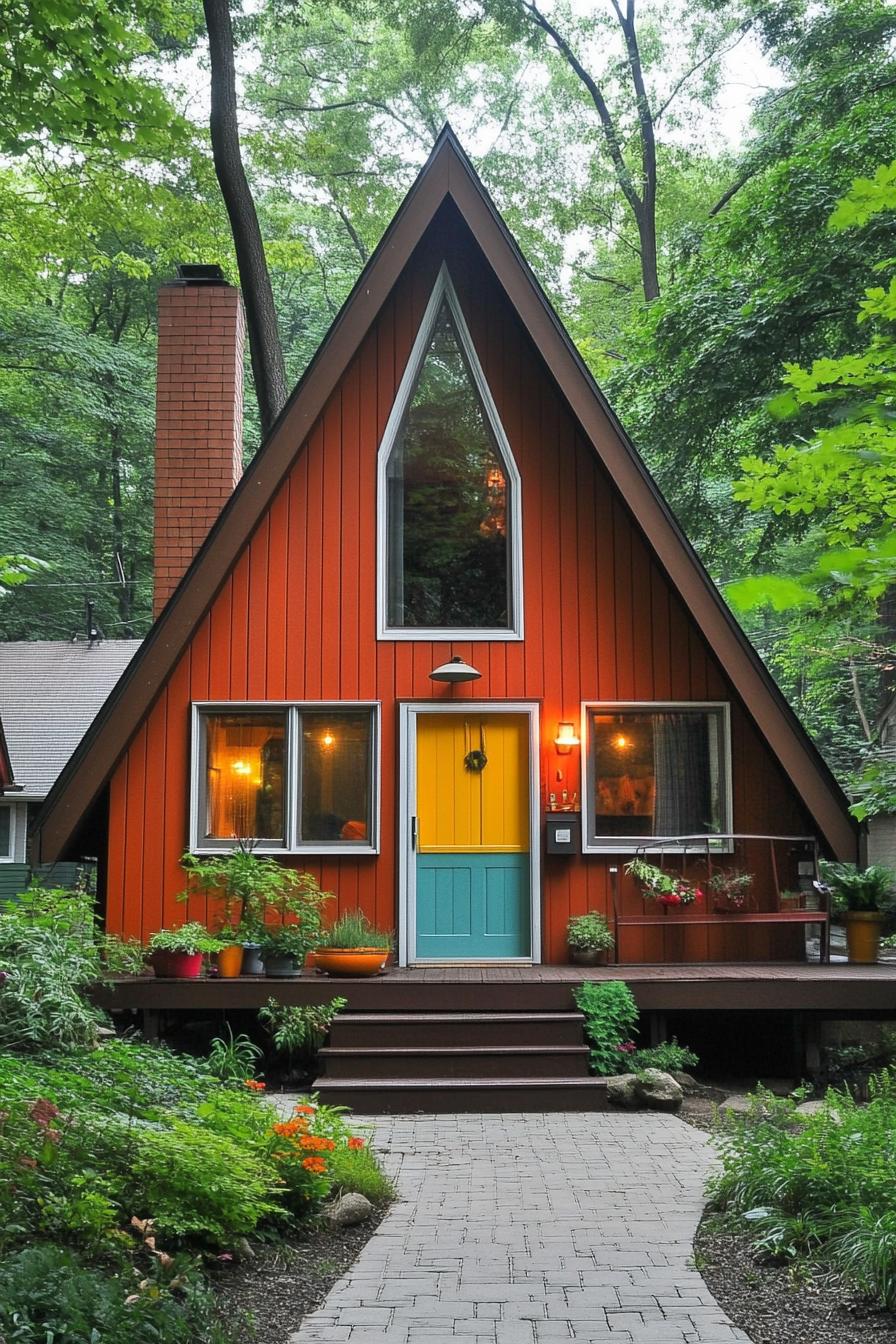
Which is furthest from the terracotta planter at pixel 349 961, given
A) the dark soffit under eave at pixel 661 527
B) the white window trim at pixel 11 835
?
the white window trim at pixel 11 835

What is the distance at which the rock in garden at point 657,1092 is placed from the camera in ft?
25.5

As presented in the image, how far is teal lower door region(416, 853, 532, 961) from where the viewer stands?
9.84 meters

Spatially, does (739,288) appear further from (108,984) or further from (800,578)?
(800,578)

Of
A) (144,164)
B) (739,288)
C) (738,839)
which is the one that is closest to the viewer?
(738,839)

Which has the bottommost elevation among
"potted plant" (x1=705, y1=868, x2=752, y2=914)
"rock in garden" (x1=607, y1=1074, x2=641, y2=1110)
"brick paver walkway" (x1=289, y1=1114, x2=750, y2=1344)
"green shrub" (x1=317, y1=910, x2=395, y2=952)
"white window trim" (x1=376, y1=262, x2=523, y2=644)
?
"rock in garden" (x1=607, y1=1074, x2=641, y2=1110)

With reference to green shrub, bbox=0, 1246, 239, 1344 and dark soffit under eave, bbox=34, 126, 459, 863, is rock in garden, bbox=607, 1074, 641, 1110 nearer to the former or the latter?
dark soffit under eave, bbox=34, 126, 459, 863

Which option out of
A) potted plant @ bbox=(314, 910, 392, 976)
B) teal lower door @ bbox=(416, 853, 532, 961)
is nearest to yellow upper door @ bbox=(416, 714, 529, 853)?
teal lower door @ bbox=(416, 853, 532, 961)

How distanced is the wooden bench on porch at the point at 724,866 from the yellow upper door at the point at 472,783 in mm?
935

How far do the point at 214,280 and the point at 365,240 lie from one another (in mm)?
13850

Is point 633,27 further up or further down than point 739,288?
further up

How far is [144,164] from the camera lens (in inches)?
739

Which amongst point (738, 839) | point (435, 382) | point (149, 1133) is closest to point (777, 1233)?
point (149, 1133)

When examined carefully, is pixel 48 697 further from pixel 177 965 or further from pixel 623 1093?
pixel 623 1093

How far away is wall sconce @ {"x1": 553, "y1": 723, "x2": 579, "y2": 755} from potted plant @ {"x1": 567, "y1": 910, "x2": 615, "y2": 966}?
51.8 inches
